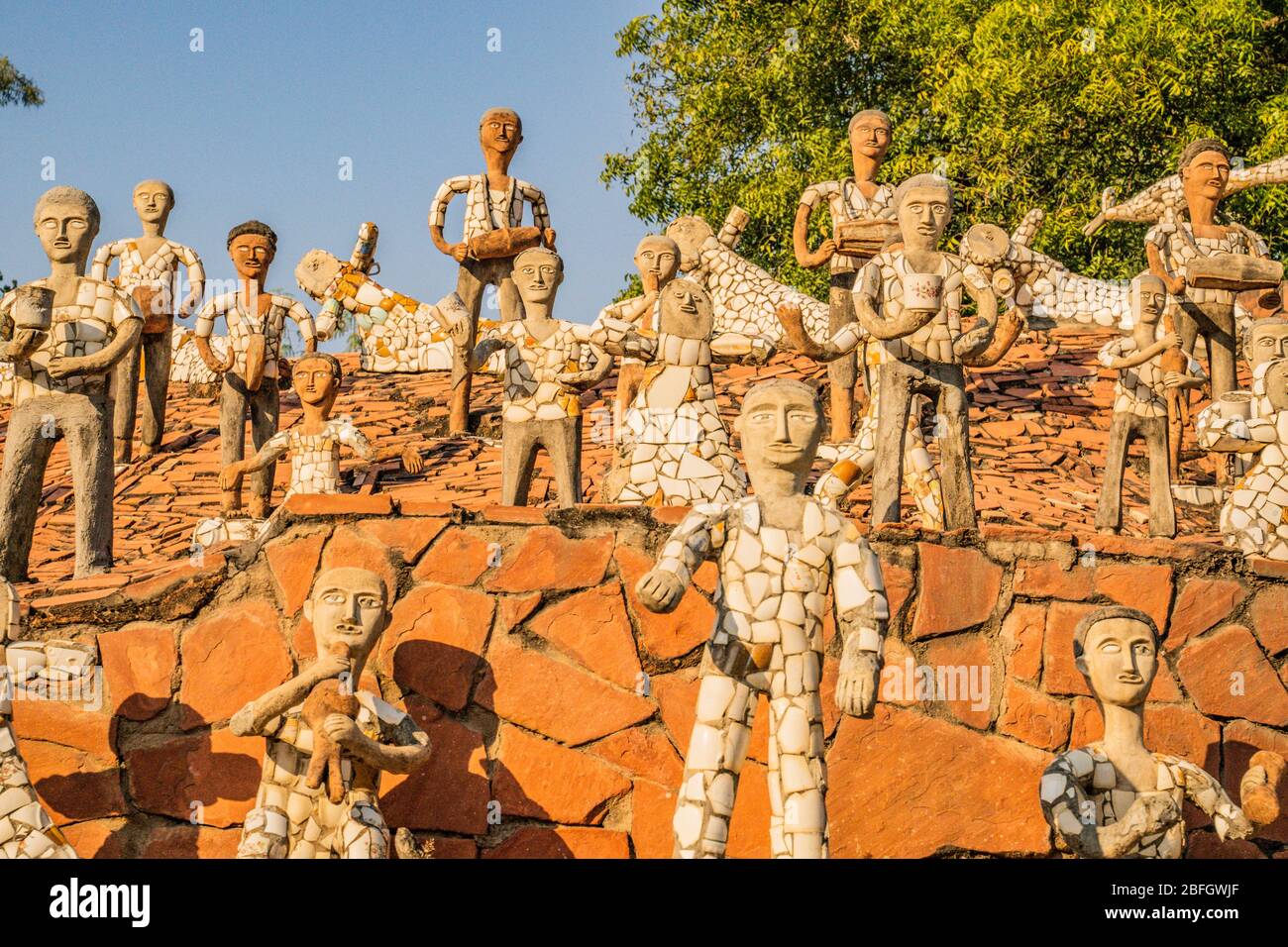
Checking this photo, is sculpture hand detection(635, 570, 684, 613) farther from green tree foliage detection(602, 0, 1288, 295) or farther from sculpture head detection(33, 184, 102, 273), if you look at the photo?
green tree foliage detection(602, 0, 1288, 295)

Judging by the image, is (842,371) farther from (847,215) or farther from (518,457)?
(518,457)

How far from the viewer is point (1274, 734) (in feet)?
26.7

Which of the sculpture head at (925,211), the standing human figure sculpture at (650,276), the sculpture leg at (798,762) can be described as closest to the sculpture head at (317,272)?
the standing human figure sculpture at (650,276)

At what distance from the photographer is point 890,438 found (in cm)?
877

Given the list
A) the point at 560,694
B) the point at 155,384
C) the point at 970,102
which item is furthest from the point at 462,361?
the point at 970,102

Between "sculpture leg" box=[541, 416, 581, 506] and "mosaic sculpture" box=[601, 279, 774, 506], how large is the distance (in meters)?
0.66

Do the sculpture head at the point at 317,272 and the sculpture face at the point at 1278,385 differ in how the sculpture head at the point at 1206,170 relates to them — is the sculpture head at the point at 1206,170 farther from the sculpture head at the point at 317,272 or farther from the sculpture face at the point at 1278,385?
the sculpture head at the point at 317,272

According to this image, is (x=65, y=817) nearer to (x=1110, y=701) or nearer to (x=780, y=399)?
(x=780, y=399)

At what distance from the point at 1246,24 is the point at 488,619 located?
13464 millimetres

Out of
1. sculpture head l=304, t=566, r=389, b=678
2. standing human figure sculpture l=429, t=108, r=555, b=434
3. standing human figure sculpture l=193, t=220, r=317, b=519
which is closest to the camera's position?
sculpture head l=304, t=566, r=389, b=678

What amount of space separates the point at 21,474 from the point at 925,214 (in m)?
4.52

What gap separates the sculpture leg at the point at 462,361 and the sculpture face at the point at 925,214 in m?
3.82

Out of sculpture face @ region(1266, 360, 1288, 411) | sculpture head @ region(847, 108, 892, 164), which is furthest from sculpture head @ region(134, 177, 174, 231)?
sculpture face @ region(1266, 360, 1288, 411)

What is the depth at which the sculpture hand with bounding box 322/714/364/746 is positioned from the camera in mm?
6527
